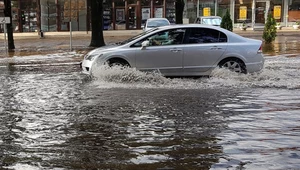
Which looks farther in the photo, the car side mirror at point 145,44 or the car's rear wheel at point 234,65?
the car's rear wheel at point 234,65

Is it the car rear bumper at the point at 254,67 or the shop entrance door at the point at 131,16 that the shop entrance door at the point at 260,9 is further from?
the car rear bumper at the point at 254,67

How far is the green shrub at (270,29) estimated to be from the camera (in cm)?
2272

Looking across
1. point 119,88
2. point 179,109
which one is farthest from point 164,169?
point 119,88

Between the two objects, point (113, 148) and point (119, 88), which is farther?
point (119, 88)

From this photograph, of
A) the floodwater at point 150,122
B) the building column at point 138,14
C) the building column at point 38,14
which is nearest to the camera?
the floodwater at point 150,122

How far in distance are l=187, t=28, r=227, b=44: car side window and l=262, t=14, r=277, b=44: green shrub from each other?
12746mm

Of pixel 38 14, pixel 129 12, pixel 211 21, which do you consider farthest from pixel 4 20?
pixel 129 12

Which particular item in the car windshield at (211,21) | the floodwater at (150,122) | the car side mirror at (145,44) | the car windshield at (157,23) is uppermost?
the car windshield at (211,21)

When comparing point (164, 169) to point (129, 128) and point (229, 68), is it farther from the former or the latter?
point (229, 68)

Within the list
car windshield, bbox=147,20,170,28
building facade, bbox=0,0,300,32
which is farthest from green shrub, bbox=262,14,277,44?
building facade, bbox=0,0,300,32

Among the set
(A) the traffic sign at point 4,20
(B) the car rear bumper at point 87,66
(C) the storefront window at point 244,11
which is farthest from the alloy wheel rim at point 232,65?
(C) the storefront window at point 244,11

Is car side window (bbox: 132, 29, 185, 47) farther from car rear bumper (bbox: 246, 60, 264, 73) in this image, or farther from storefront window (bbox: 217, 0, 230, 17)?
storefront window (bbox: 217, 0, 230, 17)

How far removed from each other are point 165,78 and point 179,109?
309cm

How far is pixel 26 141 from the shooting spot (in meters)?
5.93
